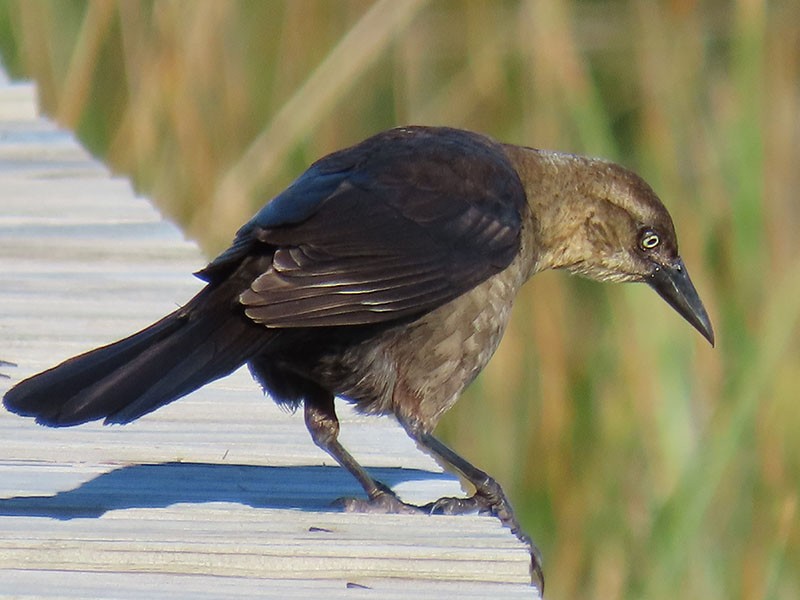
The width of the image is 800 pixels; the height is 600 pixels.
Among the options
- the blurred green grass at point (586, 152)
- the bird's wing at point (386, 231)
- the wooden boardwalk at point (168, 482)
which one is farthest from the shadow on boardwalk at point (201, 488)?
the blurred green grass at point (586, 152)

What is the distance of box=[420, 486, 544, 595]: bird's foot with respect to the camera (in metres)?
3.00

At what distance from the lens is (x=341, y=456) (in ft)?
10.6

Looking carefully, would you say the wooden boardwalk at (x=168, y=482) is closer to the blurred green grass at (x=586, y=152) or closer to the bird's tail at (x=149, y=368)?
the bird's tail at (x=149, y=368)

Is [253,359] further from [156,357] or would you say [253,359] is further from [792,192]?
[792,192]

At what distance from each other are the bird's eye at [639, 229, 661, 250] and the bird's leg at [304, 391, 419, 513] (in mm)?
1194

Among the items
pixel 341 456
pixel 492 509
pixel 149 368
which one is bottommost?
pixel 492 509

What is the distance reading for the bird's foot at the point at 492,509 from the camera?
9.83 ft

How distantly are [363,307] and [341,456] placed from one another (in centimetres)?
29

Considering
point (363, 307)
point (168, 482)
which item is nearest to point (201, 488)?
point (168, 482)

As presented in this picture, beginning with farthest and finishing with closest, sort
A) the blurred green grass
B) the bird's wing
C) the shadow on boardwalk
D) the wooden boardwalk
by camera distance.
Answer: the blurred green grass, the bird's wing, the shadow on boardwalk, the wooden boardwalk

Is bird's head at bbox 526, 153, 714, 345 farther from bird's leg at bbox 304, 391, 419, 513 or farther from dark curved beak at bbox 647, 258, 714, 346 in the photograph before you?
bird's leg at bbox 304, 391, 419, 513

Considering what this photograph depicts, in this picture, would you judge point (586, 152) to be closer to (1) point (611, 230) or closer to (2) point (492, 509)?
(1) point (611, 230)

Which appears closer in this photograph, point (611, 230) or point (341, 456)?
point (341, 456)

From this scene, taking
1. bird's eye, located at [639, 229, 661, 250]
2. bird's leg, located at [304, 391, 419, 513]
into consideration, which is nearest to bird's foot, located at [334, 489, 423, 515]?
bird's leg, located at [304, 391, 419, 513]
